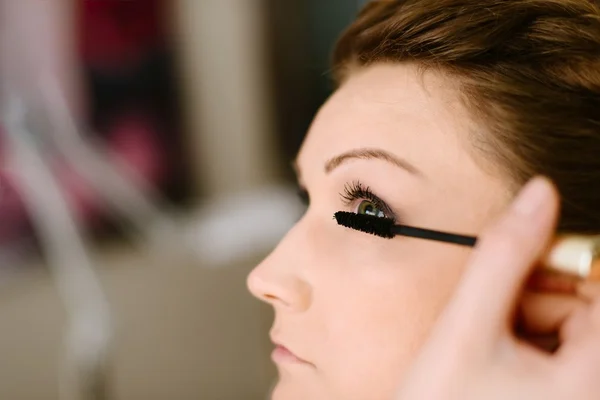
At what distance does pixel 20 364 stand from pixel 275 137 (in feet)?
2.93

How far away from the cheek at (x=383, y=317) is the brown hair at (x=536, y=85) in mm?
115

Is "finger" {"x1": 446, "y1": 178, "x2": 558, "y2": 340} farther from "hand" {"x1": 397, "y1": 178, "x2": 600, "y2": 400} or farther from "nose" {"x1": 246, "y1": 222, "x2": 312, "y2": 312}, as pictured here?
"nose" {"x1": 246, "y1": 222, "x2": 312, "y2": 312}

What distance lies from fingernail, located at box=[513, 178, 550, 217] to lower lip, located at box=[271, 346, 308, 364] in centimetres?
28

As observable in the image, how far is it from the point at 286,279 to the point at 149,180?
1.05 meters

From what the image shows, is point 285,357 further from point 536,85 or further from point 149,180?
point 149,180

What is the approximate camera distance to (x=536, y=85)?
601mm

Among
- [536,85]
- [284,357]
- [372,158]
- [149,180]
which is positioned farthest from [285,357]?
[149,180]

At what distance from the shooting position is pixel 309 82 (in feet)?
6.07

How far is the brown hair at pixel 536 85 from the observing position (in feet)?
1.97

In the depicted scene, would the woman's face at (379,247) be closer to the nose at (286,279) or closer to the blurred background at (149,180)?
the nose at (286,279)

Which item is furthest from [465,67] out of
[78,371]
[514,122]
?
[78,371]

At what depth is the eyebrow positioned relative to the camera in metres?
0.62

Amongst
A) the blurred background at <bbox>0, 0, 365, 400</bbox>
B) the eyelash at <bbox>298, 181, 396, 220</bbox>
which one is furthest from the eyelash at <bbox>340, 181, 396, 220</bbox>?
the blurred background at <bbox>0, 0, 365, 400</bbox>

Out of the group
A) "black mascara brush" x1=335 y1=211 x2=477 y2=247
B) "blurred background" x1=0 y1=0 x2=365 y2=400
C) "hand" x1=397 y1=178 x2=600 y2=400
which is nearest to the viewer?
"hand" x1=397 y1=178 x2=600 y2=400
